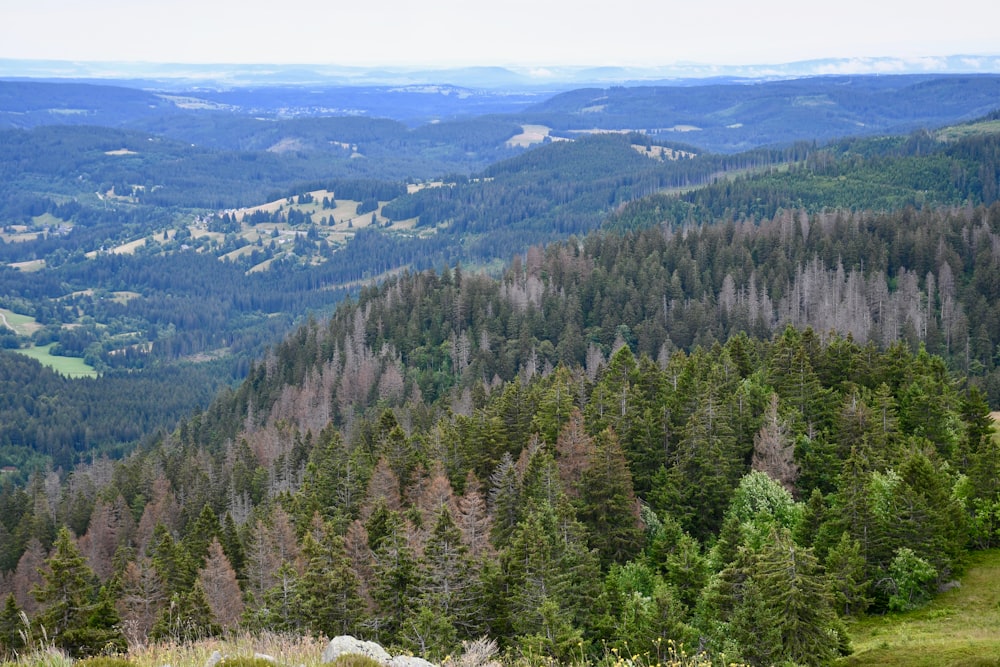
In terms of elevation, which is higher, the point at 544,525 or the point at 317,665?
the point at 317,665

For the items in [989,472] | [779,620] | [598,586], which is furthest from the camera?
[989,472]

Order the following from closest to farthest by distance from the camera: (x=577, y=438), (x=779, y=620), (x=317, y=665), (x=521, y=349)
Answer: (x=317, y=665) < (x=779, y=620) < (x=577, y=438) < (x=521, y=349)

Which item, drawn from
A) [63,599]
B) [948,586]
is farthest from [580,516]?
[63,599]

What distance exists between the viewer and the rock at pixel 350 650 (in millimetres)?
26375

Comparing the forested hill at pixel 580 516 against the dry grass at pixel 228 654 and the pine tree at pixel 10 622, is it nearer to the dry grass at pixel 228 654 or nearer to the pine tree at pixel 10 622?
the pine tree at pixel 10 622

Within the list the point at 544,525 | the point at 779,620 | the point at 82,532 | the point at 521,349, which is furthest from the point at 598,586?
the point at 521,349

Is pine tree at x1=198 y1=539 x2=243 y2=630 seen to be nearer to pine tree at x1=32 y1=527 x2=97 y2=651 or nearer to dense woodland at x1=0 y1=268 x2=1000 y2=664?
dense woodland at x1=0 y1=268 x2=1000 y2=664

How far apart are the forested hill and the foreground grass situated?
1.37 metres

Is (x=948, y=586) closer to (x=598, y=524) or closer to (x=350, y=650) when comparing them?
(x=598, y=524)

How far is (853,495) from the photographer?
57.3 metres

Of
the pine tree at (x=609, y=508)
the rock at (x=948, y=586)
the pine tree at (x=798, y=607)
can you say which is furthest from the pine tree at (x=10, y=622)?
the rock at (x=948, y=586)

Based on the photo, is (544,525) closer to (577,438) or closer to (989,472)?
(577,438)

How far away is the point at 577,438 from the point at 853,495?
71.4ft

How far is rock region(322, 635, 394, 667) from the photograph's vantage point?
26375 millimetres
